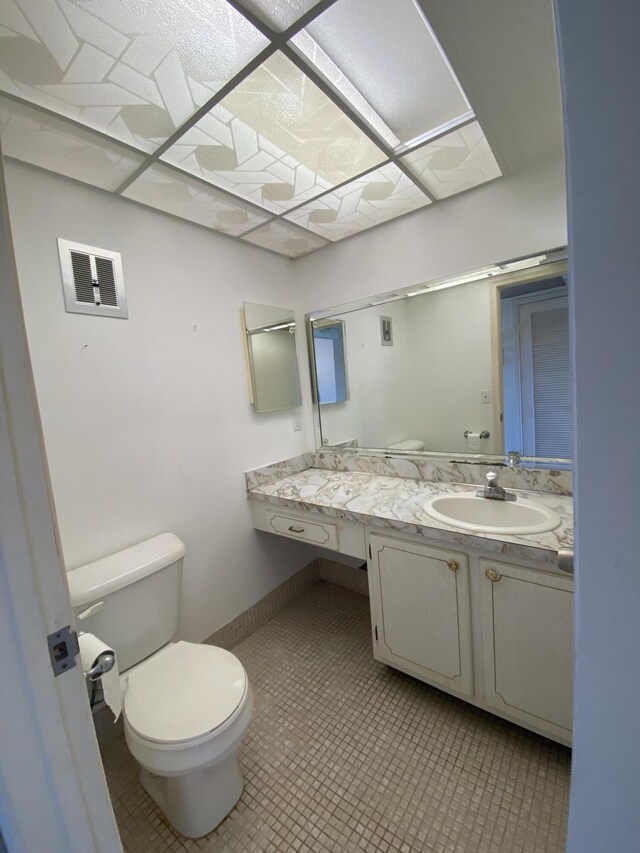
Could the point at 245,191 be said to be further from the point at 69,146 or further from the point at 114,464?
the point at 114,464

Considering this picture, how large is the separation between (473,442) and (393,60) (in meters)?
1.49

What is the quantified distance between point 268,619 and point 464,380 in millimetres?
1833

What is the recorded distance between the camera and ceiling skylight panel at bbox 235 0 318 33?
761 mm

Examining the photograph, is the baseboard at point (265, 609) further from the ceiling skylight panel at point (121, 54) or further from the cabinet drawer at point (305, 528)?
the ceiling skylight panel at point (121, 54)

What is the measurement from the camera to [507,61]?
93 centimetres

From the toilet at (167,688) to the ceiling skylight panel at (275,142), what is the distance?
1519mm

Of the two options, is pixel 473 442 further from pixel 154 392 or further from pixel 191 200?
pixel 191 200

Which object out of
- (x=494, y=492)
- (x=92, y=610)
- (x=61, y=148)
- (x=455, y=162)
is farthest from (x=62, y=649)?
(x=455, y=162)

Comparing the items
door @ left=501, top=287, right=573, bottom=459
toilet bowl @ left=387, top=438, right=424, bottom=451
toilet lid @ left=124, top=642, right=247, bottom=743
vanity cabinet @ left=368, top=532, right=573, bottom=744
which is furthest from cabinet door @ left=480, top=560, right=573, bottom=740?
toilet lid @ left=124, top=642, right=247, bottom=743

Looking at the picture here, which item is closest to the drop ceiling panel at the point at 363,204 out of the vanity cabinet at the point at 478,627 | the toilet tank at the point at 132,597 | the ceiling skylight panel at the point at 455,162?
the ceiling skylight panel at the point at 455,162

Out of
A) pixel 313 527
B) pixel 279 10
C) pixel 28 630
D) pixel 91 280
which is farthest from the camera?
pixel 313 527

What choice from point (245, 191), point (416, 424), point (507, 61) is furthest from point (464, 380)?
point (245, 191)

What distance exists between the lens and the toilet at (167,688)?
1.01 metres

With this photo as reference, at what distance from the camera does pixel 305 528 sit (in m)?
1.77
